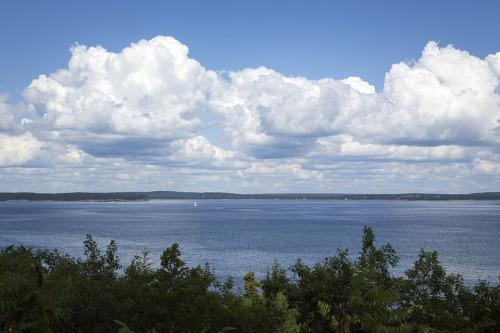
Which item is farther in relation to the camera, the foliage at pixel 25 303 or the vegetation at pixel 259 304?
the vegetation at pixel 259 304

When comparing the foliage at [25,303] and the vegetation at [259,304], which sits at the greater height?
the foliage at [25,303]

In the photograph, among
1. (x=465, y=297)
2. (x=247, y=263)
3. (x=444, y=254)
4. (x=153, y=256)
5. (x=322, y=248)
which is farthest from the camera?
(x=322, y=248)

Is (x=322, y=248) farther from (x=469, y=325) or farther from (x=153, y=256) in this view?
(x=469, y=325)

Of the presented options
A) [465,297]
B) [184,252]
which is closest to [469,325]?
[465,297]

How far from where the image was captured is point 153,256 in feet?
298

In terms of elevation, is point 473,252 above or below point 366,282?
below

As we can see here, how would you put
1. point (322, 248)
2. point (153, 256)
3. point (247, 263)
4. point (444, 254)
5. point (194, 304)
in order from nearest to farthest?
point (194, 304)
point (247, 263)
point (153, 256)
point (444, 254)
point (322, 248)

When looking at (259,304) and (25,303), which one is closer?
(25,303)

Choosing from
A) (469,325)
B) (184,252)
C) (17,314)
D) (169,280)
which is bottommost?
(184,252)

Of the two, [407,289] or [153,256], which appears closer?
[407,289]

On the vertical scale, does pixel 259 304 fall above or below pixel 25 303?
below

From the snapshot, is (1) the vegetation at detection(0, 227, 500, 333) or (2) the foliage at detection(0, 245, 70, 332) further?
(1) the vegetation at detection(0, 227, 500, 333)

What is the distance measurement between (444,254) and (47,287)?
327 feet

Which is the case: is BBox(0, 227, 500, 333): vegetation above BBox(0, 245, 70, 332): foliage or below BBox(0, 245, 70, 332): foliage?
below
